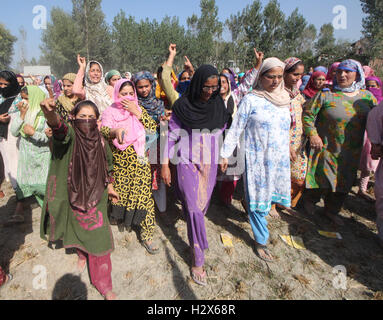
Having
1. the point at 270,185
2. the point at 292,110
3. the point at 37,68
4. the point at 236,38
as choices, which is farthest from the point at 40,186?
the point at 236,38

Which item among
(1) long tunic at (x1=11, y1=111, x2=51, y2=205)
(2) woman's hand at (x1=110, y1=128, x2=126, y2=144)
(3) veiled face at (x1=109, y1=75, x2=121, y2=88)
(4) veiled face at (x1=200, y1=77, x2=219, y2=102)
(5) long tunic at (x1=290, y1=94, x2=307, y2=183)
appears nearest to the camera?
(4) veiled face at (x1=200, y1=77, x2=219, y2=102)

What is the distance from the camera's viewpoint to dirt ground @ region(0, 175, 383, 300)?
6.93 ft

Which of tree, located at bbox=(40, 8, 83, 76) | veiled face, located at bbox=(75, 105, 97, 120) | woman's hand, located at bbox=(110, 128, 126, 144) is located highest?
tree, located at bbox=(40, 8, 83, 76)

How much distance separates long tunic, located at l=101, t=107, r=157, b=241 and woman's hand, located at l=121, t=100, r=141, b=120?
0.30 feet

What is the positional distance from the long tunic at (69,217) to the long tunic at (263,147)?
4.36ft

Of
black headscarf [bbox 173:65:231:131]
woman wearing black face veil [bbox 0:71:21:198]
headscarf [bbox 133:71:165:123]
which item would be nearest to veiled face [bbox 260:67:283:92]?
black headscarf [bbox 173:65:231:131]

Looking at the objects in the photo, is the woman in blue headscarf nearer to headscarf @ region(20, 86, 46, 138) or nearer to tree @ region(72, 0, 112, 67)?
headscarf @ region(20, 86, 46, 138)

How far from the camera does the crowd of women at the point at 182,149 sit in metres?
1.95

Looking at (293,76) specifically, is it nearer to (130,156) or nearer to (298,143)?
(298,143)

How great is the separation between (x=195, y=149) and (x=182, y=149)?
0.40 ft

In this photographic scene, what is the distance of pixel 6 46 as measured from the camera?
53.0m

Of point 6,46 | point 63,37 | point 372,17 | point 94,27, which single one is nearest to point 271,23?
point 372,17
